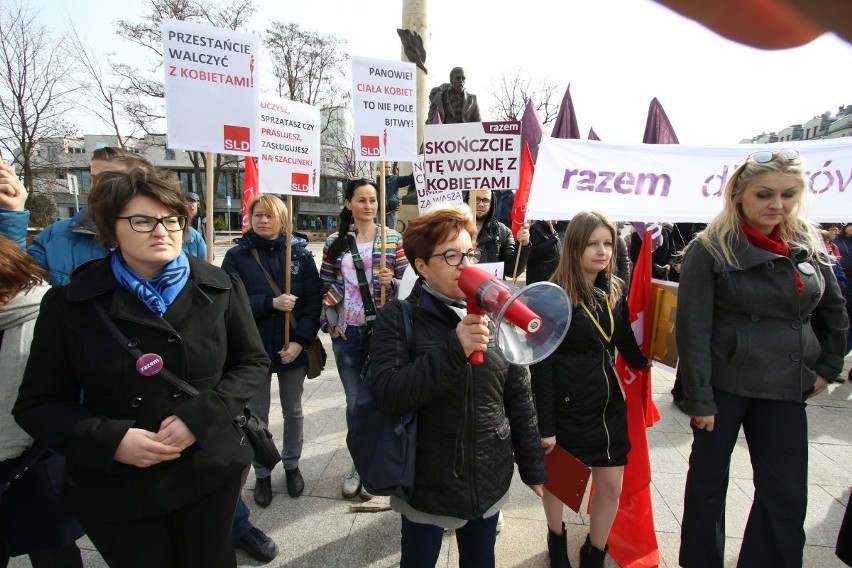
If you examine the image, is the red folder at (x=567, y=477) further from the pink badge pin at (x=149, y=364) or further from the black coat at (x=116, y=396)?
the pink badge pin at (x=149, y=364)

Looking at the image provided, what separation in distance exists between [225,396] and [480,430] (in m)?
0.93

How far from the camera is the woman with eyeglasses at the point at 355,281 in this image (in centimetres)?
306

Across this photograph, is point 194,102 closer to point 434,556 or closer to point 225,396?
point 225,396

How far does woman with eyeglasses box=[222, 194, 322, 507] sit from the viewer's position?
117 inches

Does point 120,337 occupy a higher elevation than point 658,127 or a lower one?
lower

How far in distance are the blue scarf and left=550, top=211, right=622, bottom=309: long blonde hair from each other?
169cm

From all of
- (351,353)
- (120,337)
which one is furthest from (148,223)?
(351,353)

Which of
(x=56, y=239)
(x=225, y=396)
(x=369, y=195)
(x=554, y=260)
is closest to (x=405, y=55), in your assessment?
(x=554, y=260)

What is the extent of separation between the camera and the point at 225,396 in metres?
1.65

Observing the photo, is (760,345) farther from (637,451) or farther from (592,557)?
(592,557)

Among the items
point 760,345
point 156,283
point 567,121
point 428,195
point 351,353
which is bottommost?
point 351,353

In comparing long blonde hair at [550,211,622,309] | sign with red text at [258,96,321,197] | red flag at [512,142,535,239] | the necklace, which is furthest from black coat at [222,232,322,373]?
red flag at [512,142,535,239]

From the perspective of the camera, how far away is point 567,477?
2137 mm

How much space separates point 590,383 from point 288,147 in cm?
267
